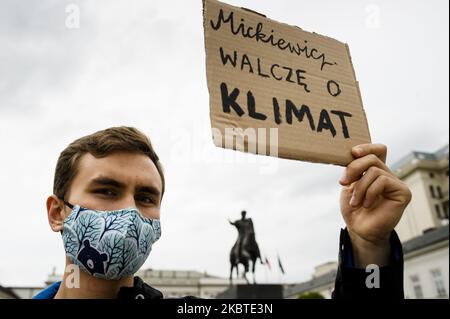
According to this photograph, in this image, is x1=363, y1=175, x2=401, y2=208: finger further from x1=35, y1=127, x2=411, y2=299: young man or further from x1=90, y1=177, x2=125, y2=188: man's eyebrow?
x1=90, y1=177, x2=125, y2=188: man's eyebrow

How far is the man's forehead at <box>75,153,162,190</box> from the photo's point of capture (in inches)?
72.2

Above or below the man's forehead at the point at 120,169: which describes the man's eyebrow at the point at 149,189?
below

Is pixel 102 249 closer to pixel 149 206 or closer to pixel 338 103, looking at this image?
pixel 149 206

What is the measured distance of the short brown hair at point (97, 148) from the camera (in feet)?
6.38

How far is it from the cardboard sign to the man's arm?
10 centimetres

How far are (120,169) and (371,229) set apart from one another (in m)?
1.18

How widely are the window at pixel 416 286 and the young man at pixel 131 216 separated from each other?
86.2ft

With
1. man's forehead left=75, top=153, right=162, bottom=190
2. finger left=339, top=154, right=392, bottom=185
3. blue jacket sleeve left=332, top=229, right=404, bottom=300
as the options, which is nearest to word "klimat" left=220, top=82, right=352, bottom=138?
finger left=339, top=154, right=392, bottom=185

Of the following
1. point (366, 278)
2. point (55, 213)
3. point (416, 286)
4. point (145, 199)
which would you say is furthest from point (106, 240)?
point (416, 286)

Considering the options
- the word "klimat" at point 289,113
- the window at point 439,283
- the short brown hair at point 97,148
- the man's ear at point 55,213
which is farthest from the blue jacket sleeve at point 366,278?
the window at point 439,283

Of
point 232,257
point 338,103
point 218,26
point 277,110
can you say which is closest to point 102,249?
point 277,110

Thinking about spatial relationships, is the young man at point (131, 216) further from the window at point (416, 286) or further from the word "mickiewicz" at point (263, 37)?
the window at point (416, 286)
